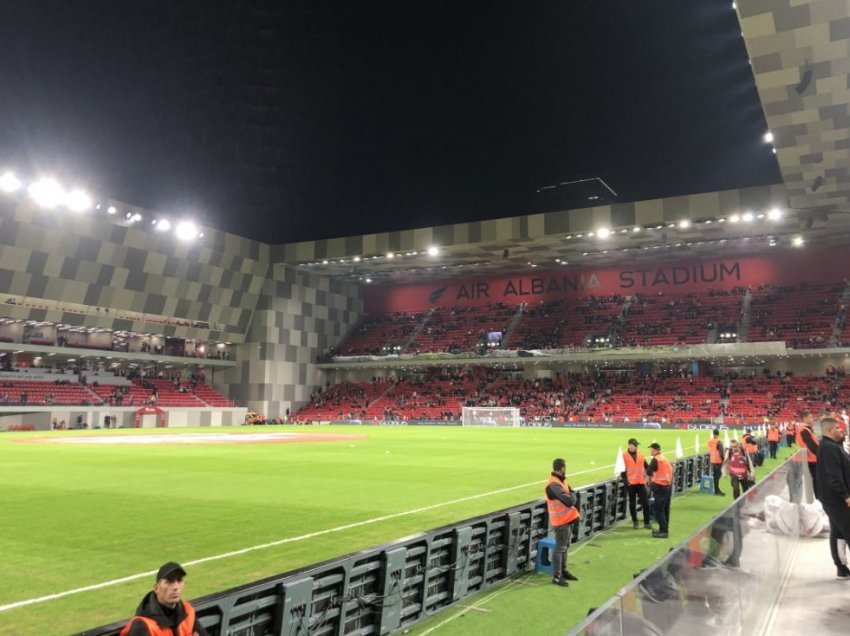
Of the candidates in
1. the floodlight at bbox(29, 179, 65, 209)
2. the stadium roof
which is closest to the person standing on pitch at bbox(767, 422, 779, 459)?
the stadium roof

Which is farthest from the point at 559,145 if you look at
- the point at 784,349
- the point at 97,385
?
the point at 97,385

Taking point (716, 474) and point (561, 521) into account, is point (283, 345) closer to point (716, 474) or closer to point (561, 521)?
point (716, 474)

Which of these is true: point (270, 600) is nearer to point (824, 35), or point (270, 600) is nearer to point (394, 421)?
point (824, 35)

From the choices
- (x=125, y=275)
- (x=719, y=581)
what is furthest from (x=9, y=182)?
(x=719, y=581)

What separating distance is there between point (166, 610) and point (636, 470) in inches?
410

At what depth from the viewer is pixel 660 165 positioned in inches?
1563

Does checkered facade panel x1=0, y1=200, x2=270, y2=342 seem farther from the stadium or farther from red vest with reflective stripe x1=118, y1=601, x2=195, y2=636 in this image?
red vest with reflective stripe x1=118, y1=601, x2=195, y2=636

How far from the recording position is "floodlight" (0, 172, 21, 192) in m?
38.2

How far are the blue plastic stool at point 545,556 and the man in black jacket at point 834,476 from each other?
3.44m

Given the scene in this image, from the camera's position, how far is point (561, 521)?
8.61 metres

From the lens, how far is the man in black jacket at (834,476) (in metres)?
7.22

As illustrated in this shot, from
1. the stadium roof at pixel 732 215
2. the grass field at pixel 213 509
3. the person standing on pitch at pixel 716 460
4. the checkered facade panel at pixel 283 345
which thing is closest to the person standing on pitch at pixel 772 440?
the grass field at pixel 213 509

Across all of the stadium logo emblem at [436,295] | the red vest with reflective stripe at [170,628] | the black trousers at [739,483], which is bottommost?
the black trousers at [739,483]

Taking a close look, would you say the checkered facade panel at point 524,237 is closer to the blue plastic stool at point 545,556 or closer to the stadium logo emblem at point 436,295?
the stadium logo emblem at point 436,295
